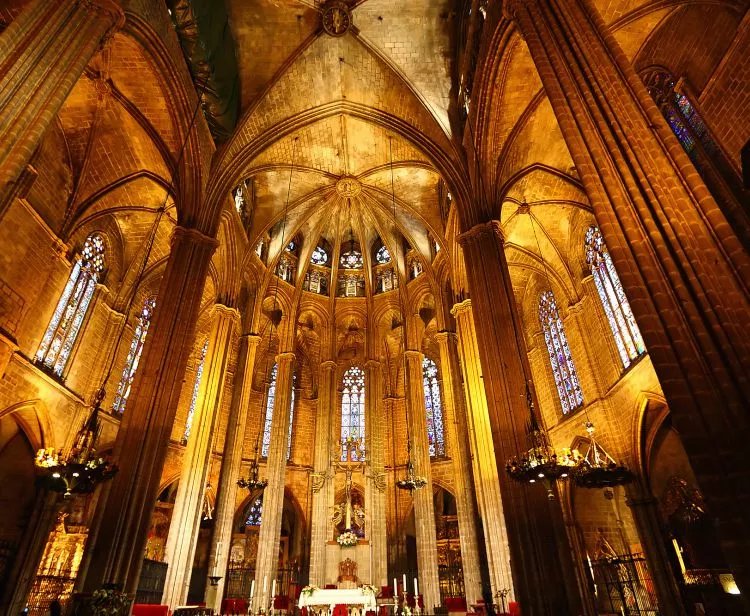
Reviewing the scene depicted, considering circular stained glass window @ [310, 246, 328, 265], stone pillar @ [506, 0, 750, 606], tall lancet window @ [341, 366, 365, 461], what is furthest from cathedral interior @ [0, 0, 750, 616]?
circular stained glass window @ [310, 246, 328, 265]

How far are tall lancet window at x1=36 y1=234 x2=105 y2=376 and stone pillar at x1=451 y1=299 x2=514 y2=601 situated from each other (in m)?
13.3

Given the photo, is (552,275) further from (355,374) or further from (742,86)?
(355,374)

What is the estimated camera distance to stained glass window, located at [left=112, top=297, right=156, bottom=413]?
18.0 metres

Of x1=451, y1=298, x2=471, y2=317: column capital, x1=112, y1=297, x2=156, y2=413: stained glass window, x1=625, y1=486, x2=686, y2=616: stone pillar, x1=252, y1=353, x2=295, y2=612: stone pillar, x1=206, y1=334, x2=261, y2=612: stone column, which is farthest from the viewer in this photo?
x1=112, y1=297, x2=156, y2=413: stained glass window

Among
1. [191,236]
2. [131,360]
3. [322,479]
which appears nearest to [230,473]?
[322,479]

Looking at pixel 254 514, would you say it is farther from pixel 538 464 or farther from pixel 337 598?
pixel 538 464

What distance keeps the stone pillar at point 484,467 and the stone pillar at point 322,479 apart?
6.62m

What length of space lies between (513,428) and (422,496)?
8.40 m

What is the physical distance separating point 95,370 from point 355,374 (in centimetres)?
1280

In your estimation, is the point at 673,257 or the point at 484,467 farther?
the point at 484,467

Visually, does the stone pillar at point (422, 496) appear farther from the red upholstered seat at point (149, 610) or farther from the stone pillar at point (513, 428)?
the red upholstered seat at point (149, 610)

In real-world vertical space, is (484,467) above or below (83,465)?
above

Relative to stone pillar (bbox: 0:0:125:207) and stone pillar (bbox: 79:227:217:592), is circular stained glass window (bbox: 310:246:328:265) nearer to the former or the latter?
stone pillar (bbox: 79:227:217:592)

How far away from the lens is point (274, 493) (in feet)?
58.1
